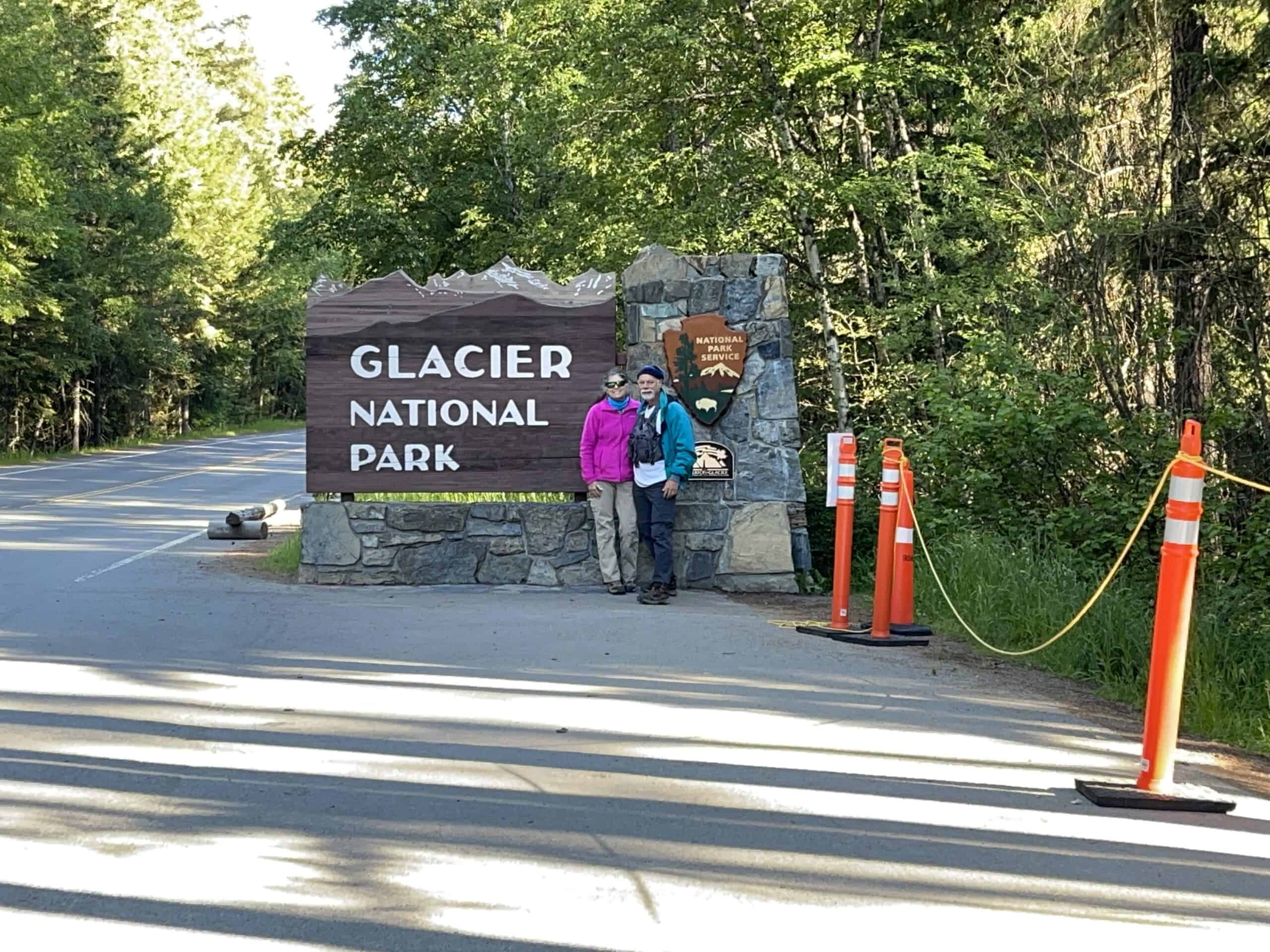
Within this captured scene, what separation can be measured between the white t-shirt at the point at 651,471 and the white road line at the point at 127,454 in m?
20.1

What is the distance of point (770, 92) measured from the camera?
18.5 meters

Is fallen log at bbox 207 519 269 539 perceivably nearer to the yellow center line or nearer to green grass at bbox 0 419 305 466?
the yellow center line

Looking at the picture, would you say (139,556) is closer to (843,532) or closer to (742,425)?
(742,425)

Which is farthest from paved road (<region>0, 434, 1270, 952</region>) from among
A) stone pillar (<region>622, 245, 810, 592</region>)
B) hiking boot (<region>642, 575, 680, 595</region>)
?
stone pillar (<region>622, 245, 810, 592</region>)

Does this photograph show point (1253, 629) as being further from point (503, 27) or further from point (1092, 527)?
point (503, 27)

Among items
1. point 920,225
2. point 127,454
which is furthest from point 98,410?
point 920,225

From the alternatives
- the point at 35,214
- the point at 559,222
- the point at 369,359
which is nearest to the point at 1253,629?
the point at 369,359

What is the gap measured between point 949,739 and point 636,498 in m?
5.78

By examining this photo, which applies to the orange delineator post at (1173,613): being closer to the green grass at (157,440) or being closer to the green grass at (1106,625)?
the green grass at (1106,625)

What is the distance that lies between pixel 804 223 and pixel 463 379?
7170 millimetres

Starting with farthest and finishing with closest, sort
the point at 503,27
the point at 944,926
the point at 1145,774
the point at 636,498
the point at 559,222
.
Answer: the point at 503,27 < the point at 559,222 < the point at 636,498 < the point at 1145,774 < the point at 944,926

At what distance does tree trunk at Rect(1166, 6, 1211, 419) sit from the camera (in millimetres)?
12484

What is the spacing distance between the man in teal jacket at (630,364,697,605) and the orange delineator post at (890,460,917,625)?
2341mm

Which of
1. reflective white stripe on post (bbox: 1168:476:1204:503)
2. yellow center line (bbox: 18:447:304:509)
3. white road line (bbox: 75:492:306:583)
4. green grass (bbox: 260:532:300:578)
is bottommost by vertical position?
yellow center line (bbox: 18:447:304:509)
